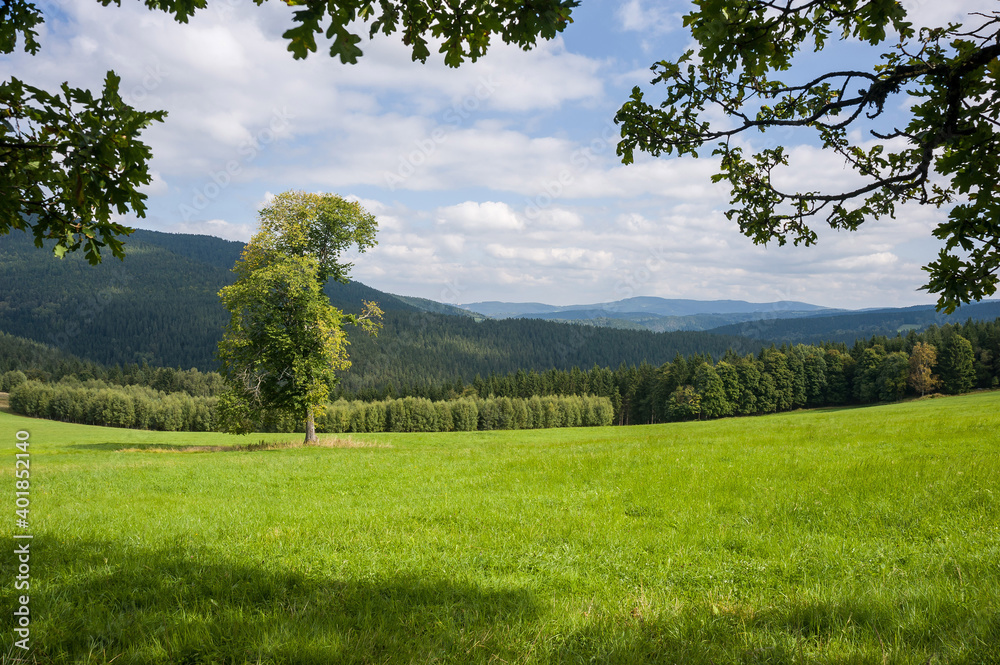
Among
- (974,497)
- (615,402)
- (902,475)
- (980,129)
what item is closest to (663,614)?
(980,129)

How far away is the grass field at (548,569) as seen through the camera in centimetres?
420

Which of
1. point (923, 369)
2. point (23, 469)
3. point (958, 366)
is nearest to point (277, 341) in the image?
Answer: point (23, 469)

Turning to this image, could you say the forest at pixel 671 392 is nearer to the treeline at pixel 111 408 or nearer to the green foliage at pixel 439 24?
the treeline at pixel 111 408

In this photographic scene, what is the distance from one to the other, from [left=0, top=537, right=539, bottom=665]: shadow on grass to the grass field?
0.03 m

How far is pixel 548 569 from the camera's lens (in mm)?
6402

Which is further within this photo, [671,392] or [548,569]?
[671,392]

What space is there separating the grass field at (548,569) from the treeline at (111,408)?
339 feet

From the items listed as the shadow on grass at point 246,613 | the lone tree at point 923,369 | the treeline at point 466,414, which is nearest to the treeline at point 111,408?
the treeline at point 466,414

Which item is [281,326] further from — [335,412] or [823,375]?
[823,375]

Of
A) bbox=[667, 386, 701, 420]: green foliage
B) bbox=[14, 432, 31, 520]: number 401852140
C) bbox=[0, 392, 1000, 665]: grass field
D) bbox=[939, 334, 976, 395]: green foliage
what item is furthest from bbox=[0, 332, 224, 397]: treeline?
bbox=[939, 334, 976, 395]: green foliage

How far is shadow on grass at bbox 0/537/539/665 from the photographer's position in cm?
413

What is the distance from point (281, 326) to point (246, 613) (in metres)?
26.0

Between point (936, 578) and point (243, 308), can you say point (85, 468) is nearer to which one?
point (243, 308)

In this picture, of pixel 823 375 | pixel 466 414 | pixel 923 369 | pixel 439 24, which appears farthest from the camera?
pixel 466 414
